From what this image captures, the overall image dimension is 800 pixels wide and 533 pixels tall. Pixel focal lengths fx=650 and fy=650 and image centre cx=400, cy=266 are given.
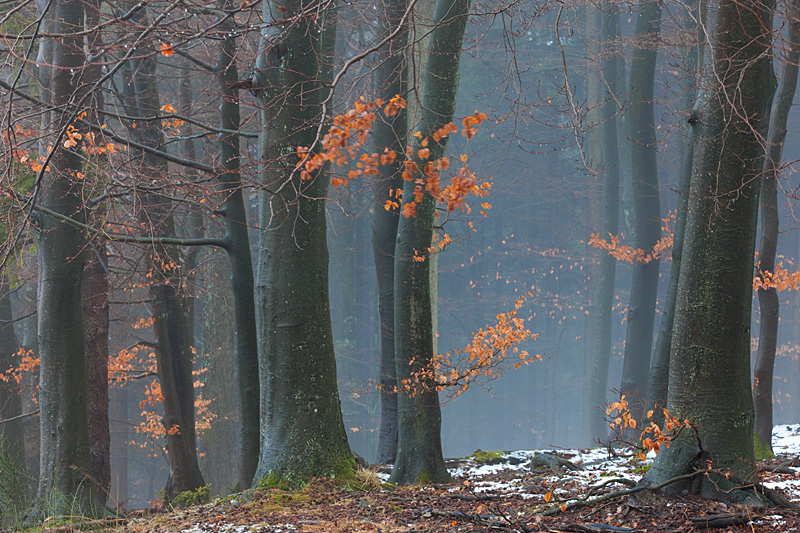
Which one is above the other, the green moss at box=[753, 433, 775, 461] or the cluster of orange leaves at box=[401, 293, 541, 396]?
the cluster of orange leaves at box=[401, 293, 541, 396]

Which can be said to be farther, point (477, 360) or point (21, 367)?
point (21, 367)

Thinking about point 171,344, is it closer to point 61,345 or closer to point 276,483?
point 61,345

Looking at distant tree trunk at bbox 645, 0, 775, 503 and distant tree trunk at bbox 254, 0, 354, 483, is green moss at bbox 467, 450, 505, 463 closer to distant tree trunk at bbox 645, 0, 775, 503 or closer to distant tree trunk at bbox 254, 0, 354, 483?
distant tree trunk at bbox 254, 0, 354, 483

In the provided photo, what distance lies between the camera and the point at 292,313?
563cm

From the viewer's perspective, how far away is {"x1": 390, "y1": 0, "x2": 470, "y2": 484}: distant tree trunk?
6523 millimetres

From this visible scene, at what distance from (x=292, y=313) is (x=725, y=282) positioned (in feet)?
11.0

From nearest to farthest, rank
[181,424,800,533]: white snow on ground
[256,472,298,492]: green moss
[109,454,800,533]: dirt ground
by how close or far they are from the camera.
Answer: [109,454,800,533]: dirt ground → [181,424,800,533]: white snow on ground → [256,472,298,492]: green moss

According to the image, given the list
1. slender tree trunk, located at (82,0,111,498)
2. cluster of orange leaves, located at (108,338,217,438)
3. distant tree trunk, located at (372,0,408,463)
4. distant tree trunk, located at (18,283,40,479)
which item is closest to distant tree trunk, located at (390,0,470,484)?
distant tree trunk, located at (372,0,408,463)

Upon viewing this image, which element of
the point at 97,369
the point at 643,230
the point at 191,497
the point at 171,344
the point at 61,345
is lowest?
the point at 191,497

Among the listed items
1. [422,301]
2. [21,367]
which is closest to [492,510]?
[422,301]

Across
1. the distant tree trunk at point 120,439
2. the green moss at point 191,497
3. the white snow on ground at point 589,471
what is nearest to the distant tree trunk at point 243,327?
the green moss at point 191,497

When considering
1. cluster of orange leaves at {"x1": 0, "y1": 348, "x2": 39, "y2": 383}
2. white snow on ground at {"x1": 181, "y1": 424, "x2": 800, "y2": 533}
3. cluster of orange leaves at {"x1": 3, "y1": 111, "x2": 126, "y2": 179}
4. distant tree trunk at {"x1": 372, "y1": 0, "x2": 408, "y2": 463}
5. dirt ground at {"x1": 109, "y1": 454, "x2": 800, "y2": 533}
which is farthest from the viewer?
cluster of orange leaves at {"x1": 0, "y1": 348, "x2": 39, "y2": 383}

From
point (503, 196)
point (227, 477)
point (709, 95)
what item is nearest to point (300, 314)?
point (709, 95)

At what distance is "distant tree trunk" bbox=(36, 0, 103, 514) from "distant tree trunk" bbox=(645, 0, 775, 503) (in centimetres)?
543
